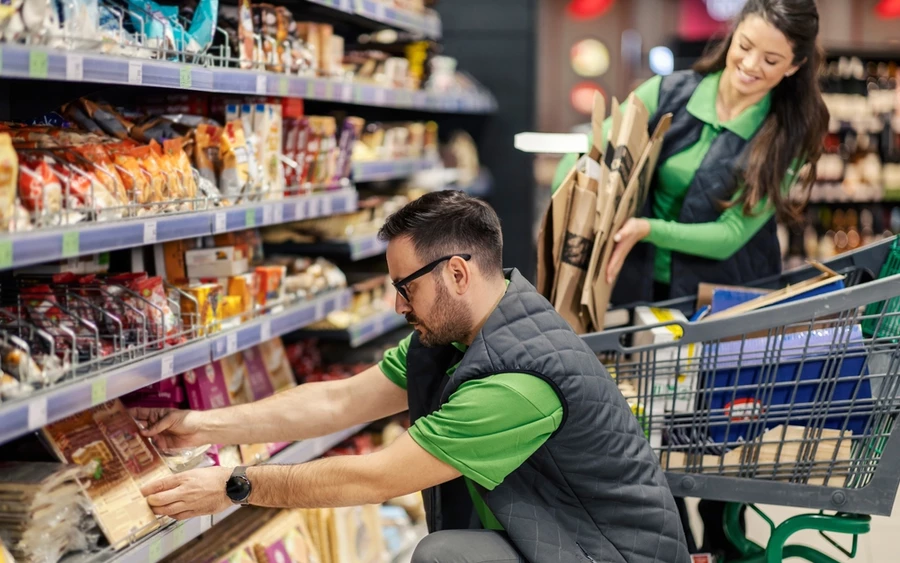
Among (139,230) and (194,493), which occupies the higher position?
(139,230)

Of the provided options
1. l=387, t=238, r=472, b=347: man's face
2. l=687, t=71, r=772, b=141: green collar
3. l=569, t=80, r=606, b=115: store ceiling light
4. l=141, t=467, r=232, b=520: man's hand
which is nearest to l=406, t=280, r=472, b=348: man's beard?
l=387, t=238, r=472, b=347: man's face

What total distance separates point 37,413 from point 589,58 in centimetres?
1158

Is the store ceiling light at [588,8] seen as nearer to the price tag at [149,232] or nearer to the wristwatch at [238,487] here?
the price tag at [149,232]

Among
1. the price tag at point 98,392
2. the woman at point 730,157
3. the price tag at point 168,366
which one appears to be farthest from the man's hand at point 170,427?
the woman at point 730,157

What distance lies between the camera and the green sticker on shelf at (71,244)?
6.67ft

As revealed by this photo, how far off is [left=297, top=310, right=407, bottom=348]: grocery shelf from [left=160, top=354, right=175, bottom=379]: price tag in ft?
4.77

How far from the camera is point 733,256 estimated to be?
3.28 m

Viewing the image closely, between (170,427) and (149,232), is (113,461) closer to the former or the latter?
(170,427)

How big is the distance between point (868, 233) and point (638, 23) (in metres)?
4.98

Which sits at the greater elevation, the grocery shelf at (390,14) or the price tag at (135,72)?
the grocery shelf at (390,14)

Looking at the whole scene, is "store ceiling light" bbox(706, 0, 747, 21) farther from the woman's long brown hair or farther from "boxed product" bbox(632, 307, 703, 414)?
"boxed product" bbox(632, 307, 703, 414)

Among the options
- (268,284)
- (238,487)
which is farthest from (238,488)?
(268,284)

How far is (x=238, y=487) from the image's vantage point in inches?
85.0

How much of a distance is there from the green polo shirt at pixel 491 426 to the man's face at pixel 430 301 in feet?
0.54
